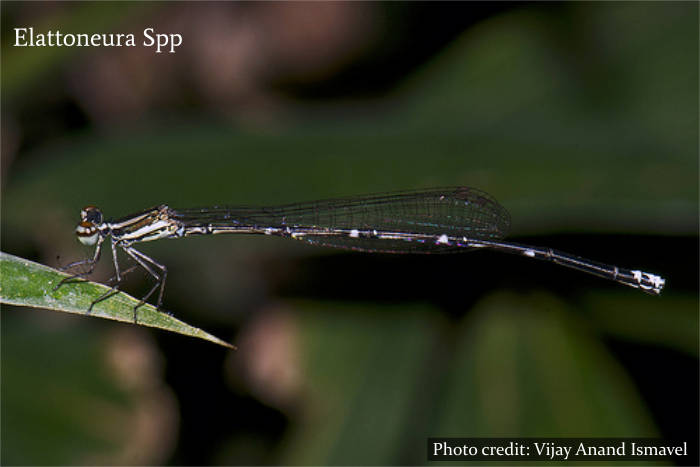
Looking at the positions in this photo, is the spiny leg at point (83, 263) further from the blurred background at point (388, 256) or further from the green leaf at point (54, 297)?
the blurred background at point (388, 256)

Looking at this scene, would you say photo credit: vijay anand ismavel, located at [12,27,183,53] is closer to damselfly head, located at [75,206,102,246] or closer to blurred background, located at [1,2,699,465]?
blurred background, located at [1,2,699,465]

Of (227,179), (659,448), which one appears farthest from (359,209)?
(659,448)

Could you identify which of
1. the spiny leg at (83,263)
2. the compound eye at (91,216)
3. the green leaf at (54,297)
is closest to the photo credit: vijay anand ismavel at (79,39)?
the compound eye at (91,216)

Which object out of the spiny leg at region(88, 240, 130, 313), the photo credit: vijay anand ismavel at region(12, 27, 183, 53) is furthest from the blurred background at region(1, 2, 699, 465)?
the spiny leg at region(88, 240, 130, 313)

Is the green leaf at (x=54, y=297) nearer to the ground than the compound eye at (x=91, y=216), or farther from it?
nearer to the ground

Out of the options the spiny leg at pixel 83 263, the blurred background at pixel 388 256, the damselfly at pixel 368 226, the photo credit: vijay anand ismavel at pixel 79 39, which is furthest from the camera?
the photo credit: vijay anand ismavel at pixel 79 39

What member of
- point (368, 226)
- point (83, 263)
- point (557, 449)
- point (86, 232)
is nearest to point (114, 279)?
point (83, 263)
